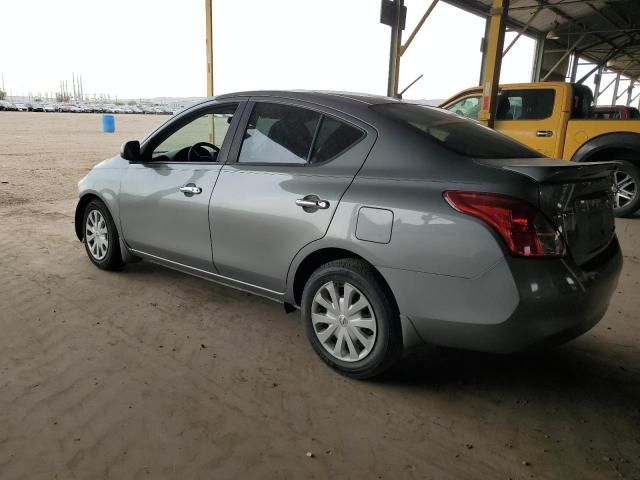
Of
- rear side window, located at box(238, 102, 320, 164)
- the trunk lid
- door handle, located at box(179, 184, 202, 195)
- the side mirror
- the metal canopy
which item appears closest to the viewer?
the trunk lid

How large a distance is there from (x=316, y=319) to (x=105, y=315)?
1.64m

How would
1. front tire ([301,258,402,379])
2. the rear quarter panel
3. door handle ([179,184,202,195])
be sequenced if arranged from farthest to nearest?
the rear quarter panel → door handle ([179,184,202,195]) → front tire ([301,258,402,379])

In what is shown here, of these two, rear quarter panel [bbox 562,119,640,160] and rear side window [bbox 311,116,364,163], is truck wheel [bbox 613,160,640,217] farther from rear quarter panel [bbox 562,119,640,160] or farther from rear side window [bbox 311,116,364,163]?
rear side window [bbox 311,116,364,163]

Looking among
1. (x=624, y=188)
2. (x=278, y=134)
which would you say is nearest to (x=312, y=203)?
(x=278, y=134)

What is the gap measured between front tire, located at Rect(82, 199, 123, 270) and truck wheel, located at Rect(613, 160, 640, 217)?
6.84 m

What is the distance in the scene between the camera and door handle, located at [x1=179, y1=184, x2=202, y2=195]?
3.28 m

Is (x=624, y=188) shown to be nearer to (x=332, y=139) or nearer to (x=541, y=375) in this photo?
(x=541, y=375)

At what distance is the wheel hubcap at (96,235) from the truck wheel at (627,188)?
6.90 metres

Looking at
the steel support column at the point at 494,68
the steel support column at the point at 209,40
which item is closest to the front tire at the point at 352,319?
the steel support column at the point at 494,68

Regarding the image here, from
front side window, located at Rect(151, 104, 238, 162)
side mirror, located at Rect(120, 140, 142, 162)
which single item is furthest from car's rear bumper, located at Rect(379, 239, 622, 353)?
side mirror, located at Rect(120, 140, 142, 162)

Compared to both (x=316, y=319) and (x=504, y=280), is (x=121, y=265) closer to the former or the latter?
(x=316, y=319)

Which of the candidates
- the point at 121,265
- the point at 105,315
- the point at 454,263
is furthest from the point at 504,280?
the point at 121,265

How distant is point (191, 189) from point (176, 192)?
182 millimetres

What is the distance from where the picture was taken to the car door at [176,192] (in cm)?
329
